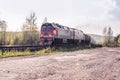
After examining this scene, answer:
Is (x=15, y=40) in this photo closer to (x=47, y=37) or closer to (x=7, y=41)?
(x=7, y=41)

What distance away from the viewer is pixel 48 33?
35.5 meters

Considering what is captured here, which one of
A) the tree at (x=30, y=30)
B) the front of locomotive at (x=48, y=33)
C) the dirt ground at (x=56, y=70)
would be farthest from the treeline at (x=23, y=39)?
the dirt ground at (x=56, y=70)

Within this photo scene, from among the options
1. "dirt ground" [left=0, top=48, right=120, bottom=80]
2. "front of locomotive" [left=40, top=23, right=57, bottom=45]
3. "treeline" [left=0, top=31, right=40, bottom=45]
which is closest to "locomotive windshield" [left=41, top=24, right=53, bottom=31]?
"front of locomotive" [left=40, top=23, right=57, bottom=45]

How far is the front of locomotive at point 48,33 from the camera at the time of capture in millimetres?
34688

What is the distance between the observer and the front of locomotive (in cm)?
3469

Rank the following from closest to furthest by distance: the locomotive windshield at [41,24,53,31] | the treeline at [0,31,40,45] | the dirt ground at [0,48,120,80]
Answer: the dirt ground at [0,48,120,80] < the locomotive windshield at [41,24,53,31] < the treeline at [0,31,40,45]

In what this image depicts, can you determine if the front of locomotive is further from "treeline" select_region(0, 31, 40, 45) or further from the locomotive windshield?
"treeline" select_region(0, 31, 40, 45)

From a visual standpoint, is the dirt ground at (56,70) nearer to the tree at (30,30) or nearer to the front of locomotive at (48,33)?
the front of locomotive at (48,33)

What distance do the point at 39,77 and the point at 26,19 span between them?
7328 centimetres

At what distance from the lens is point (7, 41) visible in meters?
72.6

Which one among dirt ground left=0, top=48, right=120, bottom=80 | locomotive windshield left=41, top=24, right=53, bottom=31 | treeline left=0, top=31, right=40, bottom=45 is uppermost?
locomotive windshield left=41, top=24, right=53, bottom=31

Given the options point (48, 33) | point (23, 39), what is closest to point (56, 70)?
point (48, 33)

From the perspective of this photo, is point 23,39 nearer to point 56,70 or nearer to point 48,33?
point 48,33

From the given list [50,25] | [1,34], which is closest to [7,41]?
[1,34]
